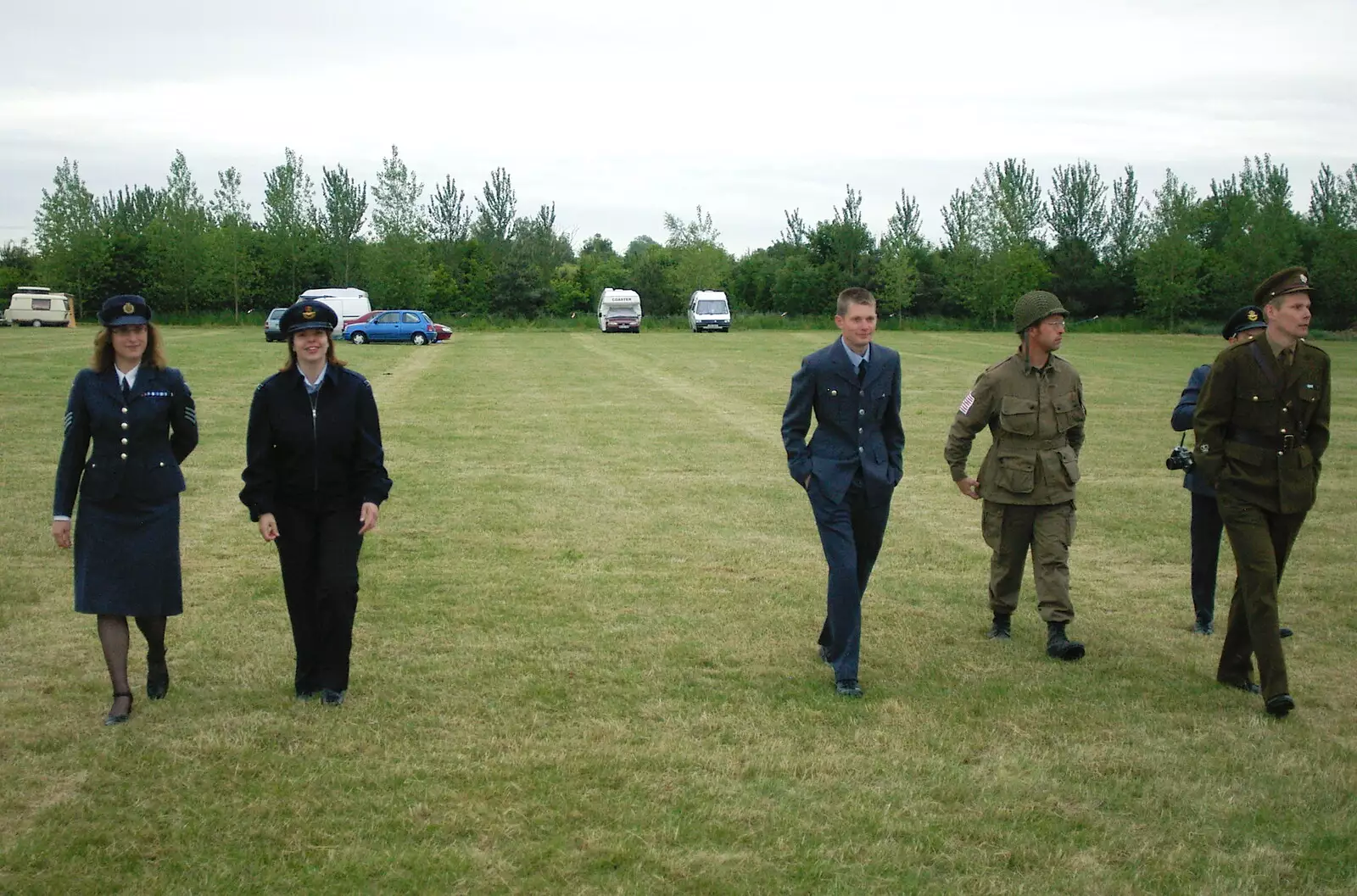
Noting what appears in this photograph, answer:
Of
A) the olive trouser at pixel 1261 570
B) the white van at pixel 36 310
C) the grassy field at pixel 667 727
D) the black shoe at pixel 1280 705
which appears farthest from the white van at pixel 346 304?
the black shoe at pixel 1280 705

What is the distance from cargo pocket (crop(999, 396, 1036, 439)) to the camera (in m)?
6.96

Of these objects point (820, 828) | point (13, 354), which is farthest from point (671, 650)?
point (13, 354)

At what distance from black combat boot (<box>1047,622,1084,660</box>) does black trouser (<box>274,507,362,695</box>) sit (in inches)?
153

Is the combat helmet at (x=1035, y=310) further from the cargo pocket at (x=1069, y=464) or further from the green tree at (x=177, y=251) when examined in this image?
the green tree at (x=177, y=251)

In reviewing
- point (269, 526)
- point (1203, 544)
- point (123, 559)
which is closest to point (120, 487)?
point (123, 559)

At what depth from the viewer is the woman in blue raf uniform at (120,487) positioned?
562 centimetres

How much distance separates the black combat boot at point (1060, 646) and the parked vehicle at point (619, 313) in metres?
53.8

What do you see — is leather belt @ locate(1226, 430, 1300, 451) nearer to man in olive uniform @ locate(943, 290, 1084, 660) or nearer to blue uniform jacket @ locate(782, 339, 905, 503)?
man in olive uniform @ locate(943, 290, 1084, 660)

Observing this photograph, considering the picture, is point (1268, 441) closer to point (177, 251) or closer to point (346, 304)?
point (346, 304)

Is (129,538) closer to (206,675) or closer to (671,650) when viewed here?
(206,675)

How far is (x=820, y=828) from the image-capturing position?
177 inches

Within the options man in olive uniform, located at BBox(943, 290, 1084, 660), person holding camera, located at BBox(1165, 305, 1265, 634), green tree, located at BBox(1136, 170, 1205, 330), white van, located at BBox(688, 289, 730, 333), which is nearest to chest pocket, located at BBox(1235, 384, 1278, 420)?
man in olive uniform, located at BBox(943, 290, 1084, 660)

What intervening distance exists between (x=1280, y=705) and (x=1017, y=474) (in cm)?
185

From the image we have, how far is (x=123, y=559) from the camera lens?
5641mm
